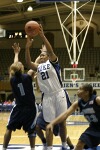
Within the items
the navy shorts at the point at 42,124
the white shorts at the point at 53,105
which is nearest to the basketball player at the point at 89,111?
the white shorts at the point at 53,105

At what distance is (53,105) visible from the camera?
6352mm

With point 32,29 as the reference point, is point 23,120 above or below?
below

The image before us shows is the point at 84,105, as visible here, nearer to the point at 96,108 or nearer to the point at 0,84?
the point at 96,108

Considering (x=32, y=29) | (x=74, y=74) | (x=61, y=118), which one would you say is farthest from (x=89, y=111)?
(x=74, y=74)

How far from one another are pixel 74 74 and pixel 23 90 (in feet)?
44.0

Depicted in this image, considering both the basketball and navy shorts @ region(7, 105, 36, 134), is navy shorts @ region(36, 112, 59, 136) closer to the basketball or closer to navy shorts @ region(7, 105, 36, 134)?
navy shorts @ region(7, 105, 36, 134)

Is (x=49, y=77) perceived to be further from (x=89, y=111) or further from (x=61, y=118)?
(x=61, y=118)

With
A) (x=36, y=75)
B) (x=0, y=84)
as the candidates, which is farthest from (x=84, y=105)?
(x=0, y=84)

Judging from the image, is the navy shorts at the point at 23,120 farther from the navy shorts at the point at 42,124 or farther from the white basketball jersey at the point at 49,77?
the white basketball jersey at the point at 49,77

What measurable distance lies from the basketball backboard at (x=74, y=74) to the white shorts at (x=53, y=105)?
13.3 metres

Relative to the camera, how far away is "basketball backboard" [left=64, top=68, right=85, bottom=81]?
1990 centimetres

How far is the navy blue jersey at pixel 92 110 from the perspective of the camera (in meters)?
5.63

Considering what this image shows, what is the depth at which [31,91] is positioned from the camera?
665 cm

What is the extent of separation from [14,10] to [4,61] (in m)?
4.55
